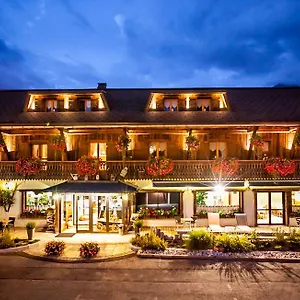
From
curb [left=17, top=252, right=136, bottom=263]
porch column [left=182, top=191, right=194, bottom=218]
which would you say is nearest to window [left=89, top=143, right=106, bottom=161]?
porch column [left=182, top=191, right=194, bottom=218]

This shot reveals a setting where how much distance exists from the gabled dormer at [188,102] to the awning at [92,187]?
20.4 feet

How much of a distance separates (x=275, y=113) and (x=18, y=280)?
57.1 ft

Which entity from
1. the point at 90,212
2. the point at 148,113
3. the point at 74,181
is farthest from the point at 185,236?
the point at 148,113

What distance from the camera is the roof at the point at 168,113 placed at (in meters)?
20.1

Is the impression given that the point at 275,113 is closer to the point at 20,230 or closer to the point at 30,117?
the point at 30,117

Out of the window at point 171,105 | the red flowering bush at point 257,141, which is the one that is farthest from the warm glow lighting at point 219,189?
the window at point 171,105

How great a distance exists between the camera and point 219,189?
779 inches

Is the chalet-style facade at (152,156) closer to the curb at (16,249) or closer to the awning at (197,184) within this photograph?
the awning at (197,184)

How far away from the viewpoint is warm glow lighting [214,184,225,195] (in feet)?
62.9

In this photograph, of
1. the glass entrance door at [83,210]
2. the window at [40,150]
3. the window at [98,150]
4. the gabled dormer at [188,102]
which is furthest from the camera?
the gabled dormer at [188,102]

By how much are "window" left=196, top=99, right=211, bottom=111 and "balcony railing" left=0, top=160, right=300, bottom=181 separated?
458 centimetres

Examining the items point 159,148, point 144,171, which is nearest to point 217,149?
point 159,148

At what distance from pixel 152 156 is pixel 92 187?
4537 mm

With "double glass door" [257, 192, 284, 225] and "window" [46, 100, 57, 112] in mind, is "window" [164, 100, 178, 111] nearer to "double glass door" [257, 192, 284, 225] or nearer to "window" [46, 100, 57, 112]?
"window" [46, 100, 57, 112]
